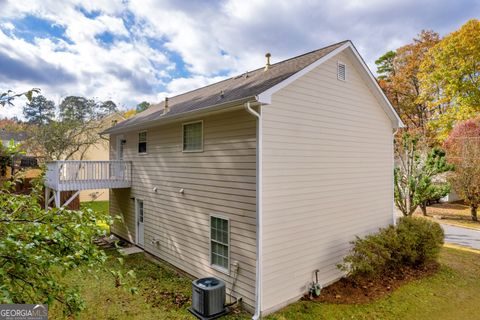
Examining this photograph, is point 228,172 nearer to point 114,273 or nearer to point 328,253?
point 328,253

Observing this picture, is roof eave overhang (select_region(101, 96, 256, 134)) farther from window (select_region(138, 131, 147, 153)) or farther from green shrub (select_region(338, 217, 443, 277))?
green shrub (select_region(338, 217, 443, 277))

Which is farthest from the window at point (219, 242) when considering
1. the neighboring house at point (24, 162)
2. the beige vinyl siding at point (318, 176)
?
the neighboring house at point (24, 162)

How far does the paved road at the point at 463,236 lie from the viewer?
1246 cm

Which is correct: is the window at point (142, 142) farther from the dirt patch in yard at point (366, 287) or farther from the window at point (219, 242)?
the dirt patch in yard at point (366, 287)

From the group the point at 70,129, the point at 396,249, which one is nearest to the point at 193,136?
the point at 396,249

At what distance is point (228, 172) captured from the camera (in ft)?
23.9

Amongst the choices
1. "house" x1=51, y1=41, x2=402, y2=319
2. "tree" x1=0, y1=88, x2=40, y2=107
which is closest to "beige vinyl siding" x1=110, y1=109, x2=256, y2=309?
"house" x1=51, y1=41, x2=402, y2=319

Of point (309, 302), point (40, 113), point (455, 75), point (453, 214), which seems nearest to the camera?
point (309, 302)

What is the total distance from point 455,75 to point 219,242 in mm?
22522

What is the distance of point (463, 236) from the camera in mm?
13664

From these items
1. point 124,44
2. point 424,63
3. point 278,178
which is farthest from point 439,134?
point 124,44

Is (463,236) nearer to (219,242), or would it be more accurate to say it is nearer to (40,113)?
(219,242)

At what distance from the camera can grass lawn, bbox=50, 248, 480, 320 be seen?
21.3ft

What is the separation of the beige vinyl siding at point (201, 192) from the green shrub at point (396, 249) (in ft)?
10.2
